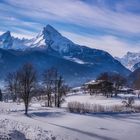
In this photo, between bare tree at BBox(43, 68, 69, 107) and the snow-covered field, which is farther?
bare tree at BBox(43, 68, 69, 107)

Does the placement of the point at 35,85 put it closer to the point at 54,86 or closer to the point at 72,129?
the point at 54,86

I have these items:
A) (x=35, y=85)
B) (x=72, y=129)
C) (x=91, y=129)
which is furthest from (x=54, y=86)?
(x=72, y=129)

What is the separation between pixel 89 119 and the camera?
6072cm

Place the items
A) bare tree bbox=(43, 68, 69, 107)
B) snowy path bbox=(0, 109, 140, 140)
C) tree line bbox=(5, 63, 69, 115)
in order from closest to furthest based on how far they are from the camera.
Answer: snowy path bbox=(0, 109, 140, 140)
tree line bbox=(5, 63, 69, 115)
bare tree bbox=(43, 68, 69, 107)

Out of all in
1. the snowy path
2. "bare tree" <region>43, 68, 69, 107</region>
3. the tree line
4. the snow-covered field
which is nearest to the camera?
the snow-covered field

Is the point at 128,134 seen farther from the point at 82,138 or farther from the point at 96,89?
the point at 96,89

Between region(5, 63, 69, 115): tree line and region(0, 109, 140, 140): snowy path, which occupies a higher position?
region(5, 63, 69, 115): tree line

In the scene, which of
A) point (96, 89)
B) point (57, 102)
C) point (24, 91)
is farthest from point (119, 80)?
point (24, 91)

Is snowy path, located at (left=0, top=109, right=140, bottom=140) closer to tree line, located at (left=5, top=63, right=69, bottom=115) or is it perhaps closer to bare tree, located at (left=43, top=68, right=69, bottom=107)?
tree line, located at (left=5, top=63, right=69, bottom=115)

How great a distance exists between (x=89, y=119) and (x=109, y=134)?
1382 cm

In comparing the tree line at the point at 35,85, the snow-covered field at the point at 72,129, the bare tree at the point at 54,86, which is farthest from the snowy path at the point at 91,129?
the bare tree at the point at 54,86

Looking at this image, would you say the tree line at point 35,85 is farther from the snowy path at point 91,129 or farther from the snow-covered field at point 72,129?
the snowy path at point 91,129

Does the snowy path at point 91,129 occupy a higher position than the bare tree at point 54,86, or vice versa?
the bare tree at point 54,86

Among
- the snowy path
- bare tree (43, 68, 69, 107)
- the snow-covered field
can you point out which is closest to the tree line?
bare tree (43, 68, 69, 107)
